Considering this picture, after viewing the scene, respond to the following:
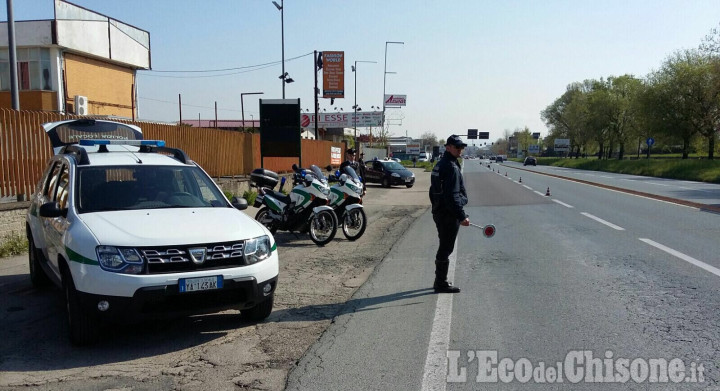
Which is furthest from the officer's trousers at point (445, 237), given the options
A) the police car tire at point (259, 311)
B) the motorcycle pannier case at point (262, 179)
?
the motorcycle pannier case at point (262, 179)

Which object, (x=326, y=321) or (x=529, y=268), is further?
(x=529, y=268)

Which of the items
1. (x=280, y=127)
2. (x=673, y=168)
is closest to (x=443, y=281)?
(x=280, y=127)

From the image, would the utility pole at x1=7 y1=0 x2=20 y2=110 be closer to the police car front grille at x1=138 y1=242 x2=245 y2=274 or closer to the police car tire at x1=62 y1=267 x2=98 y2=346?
the police car tire at x1=62 y1=267 x2=98 y2=346

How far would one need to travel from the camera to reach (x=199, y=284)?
Result: 4902 millimetres

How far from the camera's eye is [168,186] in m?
6.31

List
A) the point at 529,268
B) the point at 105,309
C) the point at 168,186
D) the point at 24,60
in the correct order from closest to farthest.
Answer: the point at 105,309, the point at 168,186, the point at 529,268, the point at 24,60

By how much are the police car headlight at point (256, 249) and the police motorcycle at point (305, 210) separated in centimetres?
506

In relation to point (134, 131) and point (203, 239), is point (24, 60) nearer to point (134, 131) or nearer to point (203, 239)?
point (134, 131)

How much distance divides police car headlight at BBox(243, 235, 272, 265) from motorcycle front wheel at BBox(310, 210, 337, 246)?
16.5 feet

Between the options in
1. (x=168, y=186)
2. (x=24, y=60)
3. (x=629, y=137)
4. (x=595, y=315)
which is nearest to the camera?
(x=595, y=315)

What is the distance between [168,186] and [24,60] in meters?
31.3

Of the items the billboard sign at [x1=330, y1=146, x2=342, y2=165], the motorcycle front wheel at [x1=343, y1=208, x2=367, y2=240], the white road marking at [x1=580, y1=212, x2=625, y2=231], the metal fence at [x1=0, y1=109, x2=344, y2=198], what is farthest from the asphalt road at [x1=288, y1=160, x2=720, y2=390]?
the billboard sign at [x1=330, y1=146, x2=342, y2=165]

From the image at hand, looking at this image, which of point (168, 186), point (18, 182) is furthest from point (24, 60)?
point (168, 186)

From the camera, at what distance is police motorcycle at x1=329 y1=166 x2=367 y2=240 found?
37.4 ft
